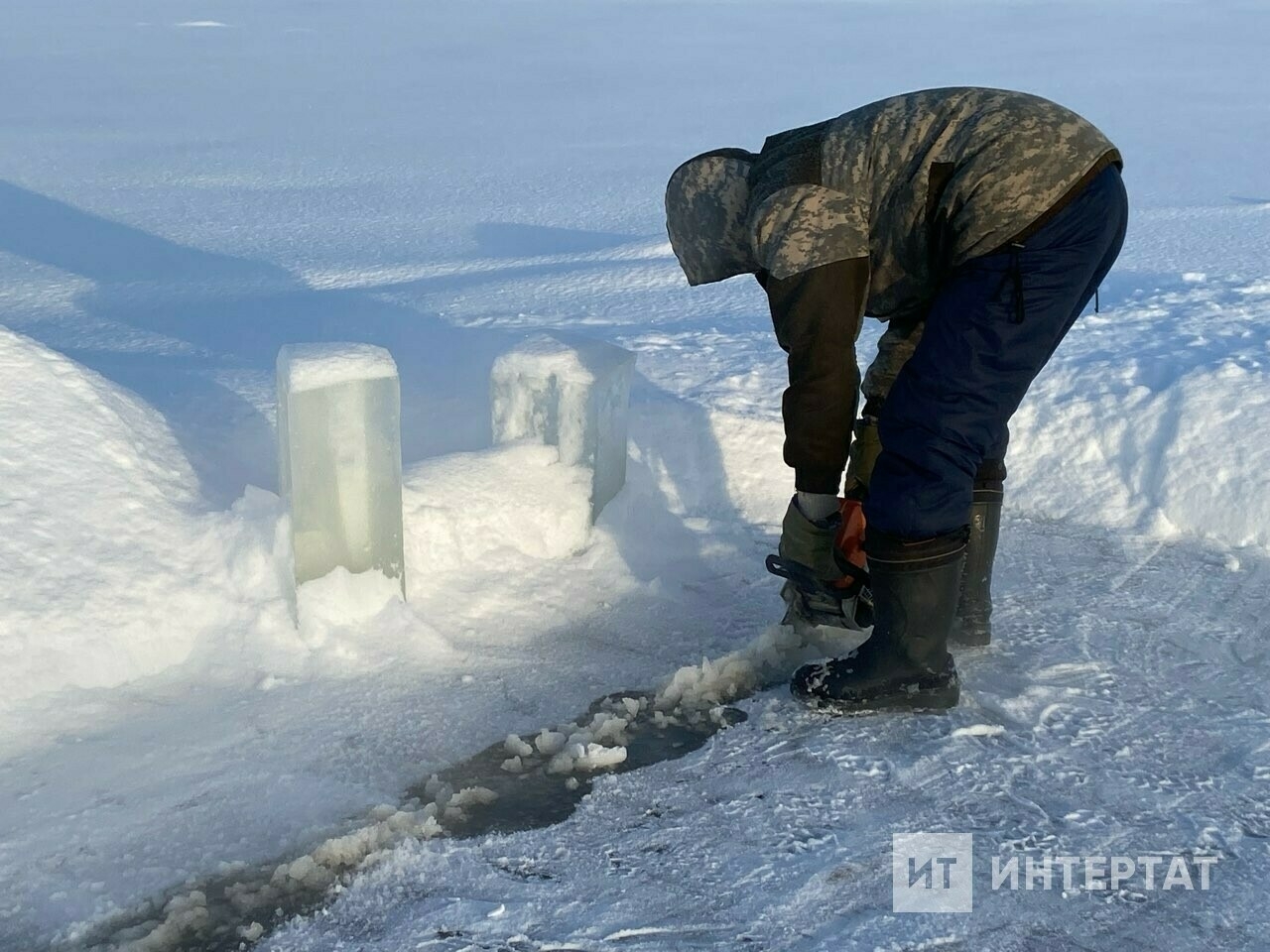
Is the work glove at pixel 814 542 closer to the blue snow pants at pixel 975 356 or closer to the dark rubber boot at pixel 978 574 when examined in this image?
the blue snow pants at pixel 975 356

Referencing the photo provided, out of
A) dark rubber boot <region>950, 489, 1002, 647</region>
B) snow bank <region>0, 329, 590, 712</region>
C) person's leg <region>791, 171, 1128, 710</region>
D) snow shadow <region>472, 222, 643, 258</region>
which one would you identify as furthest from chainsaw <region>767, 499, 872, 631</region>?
snow shadow <region>472, 222, 643, 258</region>

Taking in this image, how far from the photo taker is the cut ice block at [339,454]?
2.65 meters

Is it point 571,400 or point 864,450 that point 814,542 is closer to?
point 864,450

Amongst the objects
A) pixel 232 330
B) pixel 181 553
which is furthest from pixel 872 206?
pixel 232 330

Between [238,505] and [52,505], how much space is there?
A: 0.38 metres

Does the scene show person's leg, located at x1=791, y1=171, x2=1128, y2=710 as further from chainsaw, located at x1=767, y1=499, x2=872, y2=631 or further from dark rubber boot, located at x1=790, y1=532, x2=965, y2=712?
chainsaw, located at x1=767, y1=499, x2=872, y2=631

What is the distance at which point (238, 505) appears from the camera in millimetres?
2877

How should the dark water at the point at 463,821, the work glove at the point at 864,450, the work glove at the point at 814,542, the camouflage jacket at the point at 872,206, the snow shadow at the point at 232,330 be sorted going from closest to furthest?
the dark water at the point at 463,821, the camouflage jacket at the point at 872,206, the work glove at the point at 814,542, the work glove at the point at 864,450, the snow shadow at the point at 232,330

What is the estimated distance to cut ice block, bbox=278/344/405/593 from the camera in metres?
2.65

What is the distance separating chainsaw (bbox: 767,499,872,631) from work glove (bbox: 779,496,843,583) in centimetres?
1

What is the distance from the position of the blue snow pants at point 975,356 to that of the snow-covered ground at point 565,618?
0.46 meters

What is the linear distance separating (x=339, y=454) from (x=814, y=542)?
1000 mm

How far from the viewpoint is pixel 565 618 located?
296 centimetres

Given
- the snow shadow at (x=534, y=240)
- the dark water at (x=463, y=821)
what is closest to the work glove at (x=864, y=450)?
the dark water at (x=463, y=821)
